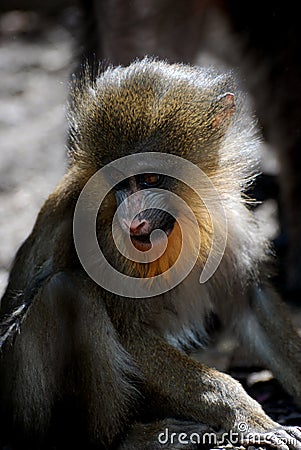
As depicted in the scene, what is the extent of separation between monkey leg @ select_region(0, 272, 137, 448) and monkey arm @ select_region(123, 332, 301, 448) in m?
0.11

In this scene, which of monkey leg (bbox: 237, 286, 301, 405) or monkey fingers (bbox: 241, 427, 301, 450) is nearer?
monkey fingers (bbox: 241, 427, 301, 450)

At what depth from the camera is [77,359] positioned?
4.62 metres

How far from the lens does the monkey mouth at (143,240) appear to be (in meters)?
4.30

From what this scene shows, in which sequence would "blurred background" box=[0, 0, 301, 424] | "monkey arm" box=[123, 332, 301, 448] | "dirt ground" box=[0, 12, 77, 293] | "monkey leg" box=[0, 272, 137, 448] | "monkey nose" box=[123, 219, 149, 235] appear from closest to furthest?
"monkey nose" box=[123, 219, 149, 235], "monkey arm" box=[123, 332, 301, 448], "monkey leg" box=[0, 272, 137, 448], "blurred background" box=[0, 0, 301, 424], "dirt ground" box=[0, 12, 77, 293]

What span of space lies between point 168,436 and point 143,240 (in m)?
0.98

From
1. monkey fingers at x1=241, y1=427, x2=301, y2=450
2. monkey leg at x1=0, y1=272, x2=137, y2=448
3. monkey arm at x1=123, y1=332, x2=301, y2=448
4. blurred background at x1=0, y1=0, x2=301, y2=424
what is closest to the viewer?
monkey fingers at x1=241, y1=427, x2=301, y2=450

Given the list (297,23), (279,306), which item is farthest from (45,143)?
(279,306)

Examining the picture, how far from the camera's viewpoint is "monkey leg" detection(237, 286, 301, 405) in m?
5.21

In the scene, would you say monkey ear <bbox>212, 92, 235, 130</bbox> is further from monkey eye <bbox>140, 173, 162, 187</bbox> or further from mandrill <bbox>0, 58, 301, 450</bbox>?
monkey eye <bbox>140, 173, 162, 187</bbox>

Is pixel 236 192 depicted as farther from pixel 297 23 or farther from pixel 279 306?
pixel 297 23

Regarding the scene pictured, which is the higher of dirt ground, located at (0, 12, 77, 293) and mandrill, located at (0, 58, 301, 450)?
dirt ground, located at (0, 12, 77, 293)

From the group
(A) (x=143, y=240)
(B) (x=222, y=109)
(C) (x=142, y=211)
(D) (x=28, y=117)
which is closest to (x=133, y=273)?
(A) (x=143, y=240)

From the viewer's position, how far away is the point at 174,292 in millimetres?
4871

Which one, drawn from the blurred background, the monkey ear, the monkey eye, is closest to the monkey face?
the monkey eye
